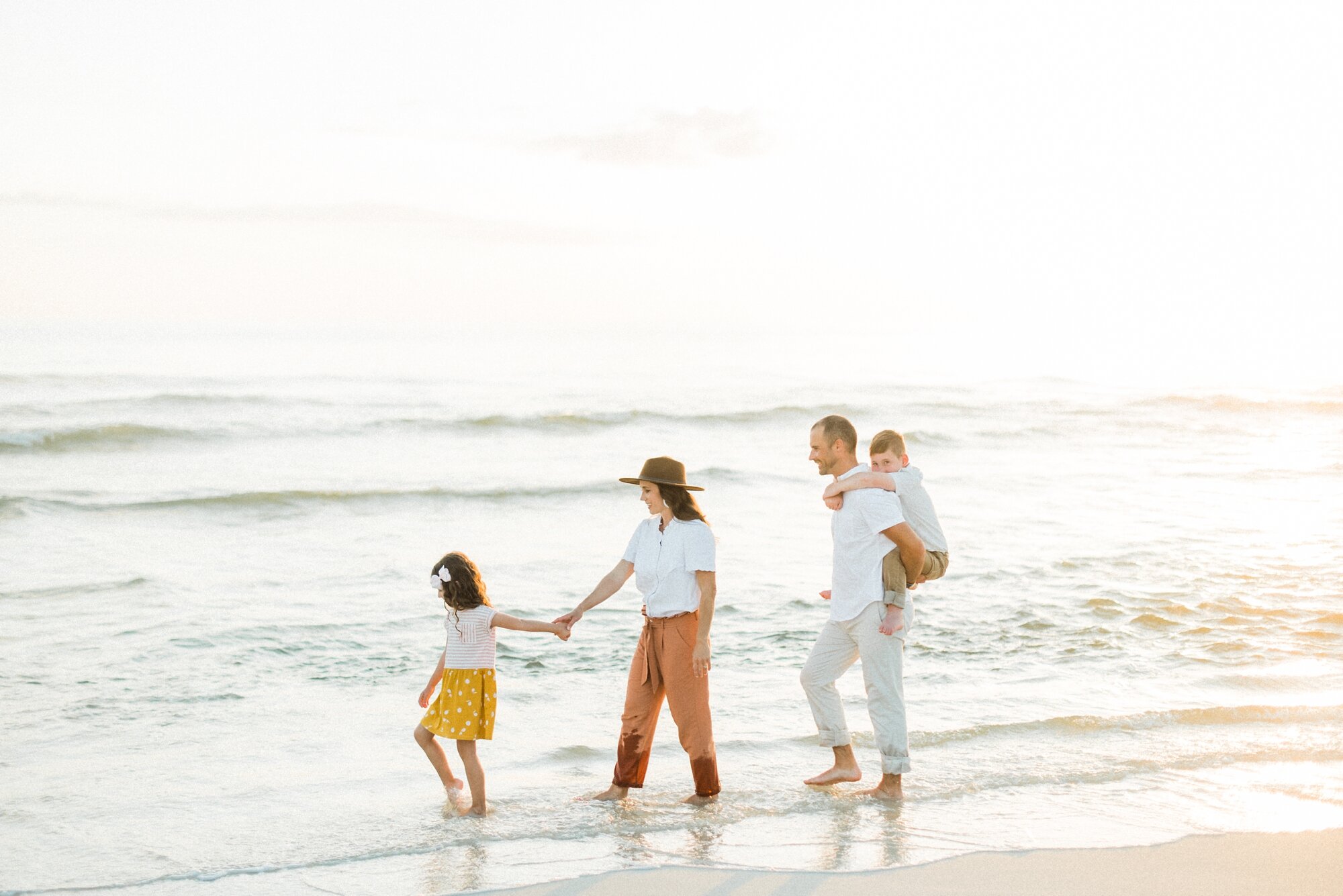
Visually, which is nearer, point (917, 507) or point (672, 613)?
point (672, 613)

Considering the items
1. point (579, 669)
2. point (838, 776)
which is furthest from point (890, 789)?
point (579, 669)

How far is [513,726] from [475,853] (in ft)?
7.84

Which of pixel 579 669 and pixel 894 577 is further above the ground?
pixel 894 577

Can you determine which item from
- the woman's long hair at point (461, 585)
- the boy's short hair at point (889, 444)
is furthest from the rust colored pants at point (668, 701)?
the boy's short hair at point (889, 444)

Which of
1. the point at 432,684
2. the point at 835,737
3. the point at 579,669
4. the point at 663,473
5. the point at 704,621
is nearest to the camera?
the point at 704,621

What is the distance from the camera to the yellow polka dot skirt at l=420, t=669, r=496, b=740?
228 inches

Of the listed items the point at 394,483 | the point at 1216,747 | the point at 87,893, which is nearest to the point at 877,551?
the point at 1216,747

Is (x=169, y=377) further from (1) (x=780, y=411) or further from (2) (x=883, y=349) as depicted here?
(2) (x=883, y=349)


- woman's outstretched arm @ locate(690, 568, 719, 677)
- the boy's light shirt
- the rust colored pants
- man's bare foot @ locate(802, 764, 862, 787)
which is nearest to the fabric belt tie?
the rust colored pants

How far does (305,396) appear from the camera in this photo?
36.0 metres

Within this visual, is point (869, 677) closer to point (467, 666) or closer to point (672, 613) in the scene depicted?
point (672, 613)

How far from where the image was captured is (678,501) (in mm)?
5805

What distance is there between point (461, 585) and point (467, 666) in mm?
417

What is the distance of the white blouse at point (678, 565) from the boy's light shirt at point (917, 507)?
97 centimetres
